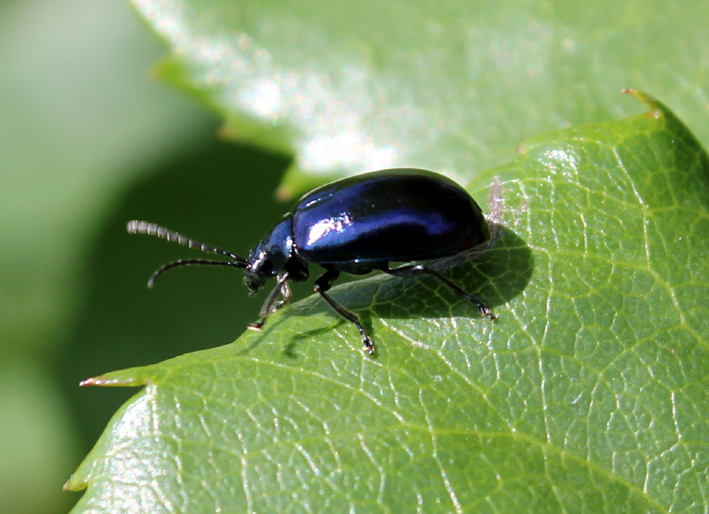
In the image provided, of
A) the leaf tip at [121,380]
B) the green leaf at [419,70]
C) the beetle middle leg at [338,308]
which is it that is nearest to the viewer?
the leaf tip at [121,380]

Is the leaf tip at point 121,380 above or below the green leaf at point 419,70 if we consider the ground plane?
below

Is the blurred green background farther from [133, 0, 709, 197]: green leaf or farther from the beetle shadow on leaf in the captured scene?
the beetle shadow on leaf

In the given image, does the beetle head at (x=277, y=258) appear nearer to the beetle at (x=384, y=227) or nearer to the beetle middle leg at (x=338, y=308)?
the beetle at (x=384, y=227)

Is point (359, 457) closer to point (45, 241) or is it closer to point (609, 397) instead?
point (609, 397)

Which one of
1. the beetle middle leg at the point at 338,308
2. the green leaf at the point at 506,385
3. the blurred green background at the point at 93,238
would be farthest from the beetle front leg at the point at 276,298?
the blurred green background at the point at 93,238

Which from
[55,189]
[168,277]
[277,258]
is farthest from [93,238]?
[277,258]

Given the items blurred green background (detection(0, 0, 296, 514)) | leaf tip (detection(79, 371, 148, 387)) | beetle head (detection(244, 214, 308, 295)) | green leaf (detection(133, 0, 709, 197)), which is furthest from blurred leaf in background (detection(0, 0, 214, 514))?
leaf tip (detection(79, 371, 148, 387))
